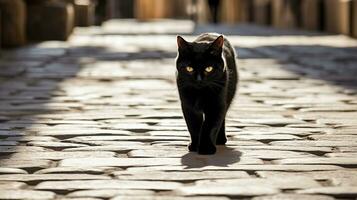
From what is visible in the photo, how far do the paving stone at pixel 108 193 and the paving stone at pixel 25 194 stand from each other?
9 cm

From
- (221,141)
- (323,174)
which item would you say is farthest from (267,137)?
(323,174)

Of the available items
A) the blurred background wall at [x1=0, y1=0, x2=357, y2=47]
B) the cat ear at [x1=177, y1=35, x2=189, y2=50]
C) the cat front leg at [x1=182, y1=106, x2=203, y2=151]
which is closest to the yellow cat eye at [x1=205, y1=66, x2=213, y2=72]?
the cat ear at [x1=177, y1=35, x2=189, y2=50]

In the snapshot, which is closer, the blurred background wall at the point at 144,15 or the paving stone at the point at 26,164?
the paving stone at the point at 26,164

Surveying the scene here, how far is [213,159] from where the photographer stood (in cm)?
418

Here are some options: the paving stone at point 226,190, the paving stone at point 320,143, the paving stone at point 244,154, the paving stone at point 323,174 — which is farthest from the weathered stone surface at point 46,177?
the paving stone at point 320,143

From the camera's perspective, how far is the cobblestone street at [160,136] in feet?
11.3

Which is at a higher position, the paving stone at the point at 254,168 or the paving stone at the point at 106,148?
the paving stone at the point at 254,168

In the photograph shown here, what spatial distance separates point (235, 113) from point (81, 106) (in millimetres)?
1250

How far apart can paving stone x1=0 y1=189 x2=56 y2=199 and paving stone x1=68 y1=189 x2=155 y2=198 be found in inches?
3.6

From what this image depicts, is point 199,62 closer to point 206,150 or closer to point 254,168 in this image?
point 206,150

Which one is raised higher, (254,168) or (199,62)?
(199,62)

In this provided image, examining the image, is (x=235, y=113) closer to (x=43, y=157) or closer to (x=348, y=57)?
(x=43, y=157)

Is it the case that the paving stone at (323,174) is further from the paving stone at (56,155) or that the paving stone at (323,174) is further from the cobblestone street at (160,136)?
the paving stone at (56,155)

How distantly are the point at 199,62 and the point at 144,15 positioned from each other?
124 feet
